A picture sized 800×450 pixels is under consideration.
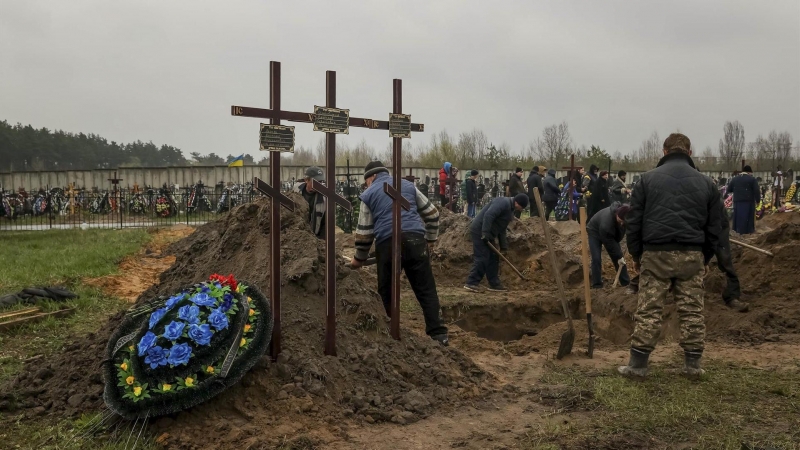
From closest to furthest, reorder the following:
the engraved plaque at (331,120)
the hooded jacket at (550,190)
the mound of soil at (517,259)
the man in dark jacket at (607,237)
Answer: the engraved plaque at (331,120) < the man in dark jacket at (607,237) < the mound of soil at (517,259) < the hooded jacket at (550,190)

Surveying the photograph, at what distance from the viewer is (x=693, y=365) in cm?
563

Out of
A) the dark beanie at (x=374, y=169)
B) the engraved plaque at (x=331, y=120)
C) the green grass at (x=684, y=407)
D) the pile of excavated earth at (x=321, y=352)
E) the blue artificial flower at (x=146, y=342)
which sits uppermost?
the engraved plaque at (x=331, y=120)

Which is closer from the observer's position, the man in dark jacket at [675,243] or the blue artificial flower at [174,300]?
the blue artificial flower at [174,300]

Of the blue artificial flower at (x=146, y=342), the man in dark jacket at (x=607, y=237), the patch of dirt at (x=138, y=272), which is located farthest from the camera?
the man in dark jacket at (x=607, y=237)

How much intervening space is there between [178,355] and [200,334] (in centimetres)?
19

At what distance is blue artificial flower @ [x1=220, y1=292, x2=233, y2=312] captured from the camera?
Answer: 453 cm

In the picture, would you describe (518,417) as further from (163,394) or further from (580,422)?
(163,394)

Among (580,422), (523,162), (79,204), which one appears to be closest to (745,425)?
→ (580,422)

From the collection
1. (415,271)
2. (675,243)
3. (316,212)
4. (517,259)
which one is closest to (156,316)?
(415,271)

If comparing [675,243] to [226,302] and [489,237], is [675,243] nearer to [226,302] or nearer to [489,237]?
[226,302]

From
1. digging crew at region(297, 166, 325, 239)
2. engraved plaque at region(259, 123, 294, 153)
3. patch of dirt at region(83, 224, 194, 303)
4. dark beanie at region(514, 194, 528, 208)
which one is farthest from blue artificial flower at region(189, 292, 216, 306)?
dark beanie at region(514, 194, 528, 208)

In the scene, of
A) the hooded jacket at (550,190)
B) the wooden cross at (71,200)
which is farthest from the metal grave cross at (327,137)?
the wooden cross at (71,200)

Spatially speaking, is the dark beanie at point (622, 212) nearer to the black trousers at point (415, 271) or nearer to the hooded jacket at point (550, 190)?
the black trousers at point (415, 271)

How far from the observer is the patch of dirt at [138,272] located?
31.6 ft
